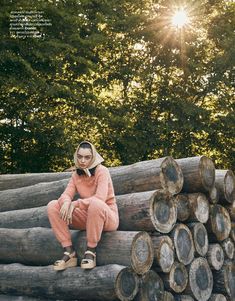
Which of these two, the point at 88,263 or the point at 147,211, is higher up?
the point at 147,211

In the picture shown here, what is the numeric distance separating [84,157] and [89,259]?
1.24m

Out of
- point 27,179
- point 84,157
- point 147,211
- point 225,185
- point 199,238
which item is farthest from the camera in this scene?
point 27,179

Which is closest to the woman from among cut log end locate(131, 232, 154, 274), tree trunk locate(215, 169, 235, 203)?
cut log end locate(131, 232, 154, 274)

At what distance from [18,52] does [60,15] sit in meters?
1.90

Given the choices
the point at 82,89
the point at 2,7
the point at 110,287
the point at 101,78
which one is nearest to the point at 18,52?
the point at 2,7

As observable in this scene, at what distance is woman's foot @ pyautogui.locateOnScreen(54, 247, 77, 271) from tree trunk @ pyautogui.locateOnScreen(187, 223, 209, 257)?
1842 mm

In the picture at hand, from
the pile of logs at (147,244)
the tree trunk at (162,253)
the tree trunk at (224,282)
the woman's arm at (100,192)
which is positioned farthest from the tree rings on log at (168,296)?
the woman's arm at (100,192)

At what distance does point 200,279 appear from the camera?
23.0 feet

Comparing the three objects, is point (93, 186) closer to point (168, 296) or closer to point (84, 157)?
point (84, 157)

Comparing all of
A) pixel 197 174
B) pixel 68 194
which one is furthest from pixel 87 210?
pixel 197 174

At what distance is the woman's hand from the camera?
594 cm

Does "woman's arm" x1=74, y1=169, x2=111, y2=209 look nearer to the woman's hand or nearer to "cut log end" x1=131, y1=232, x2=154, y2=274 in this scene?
the woman's hand

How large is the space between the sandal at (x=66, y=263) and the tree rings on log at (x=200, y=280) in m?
1.74

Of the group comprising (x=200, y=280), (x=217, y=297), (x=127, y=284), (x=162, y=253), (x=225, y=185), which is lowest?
(x=217, y=297)
